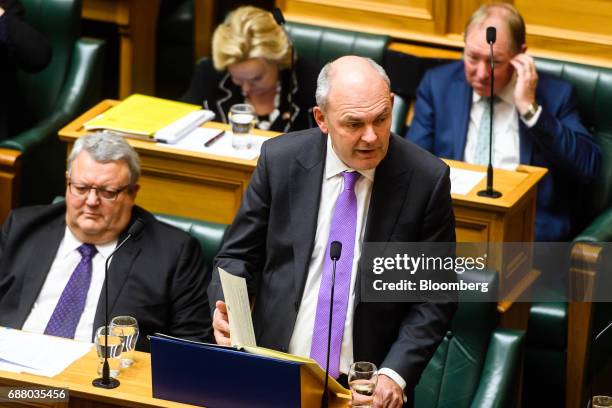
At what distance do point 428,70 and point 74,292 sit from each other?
70.2 inches

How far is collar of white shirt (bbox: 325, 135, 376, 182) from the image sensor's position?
3227 millimetres

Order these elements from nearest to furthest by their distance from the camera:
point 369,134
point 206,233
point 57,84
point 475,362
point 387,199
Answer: point 369,134, point 387,199, point 475,362, point 206,233, point 57,84

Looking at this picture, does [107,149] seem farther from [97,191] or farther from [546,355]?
[546,355]

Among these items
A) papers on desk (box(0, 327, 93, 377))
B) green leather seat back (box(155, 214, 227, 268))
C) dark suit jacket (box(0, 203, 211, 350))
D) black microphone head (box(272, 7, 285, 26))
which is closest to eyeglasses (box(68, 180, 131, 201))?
dark suit jacket (box(0, 203, 211, 350))

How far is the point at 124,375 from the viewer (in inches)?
122

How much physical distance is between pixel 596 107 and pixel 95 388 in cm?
254

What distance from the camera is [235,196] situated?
450 cm

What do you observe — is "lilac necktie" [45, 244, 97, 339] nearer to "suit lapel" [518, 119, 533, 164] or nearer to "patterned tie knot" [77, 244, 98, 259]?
"patterned tie knot" [77, 244, 98, 259]

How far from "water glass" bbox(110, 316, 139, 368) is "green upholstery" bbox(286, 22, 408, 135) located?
7.23 ft

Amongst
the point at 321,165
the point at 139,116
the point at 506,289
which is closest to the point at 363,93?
the point at 321,165

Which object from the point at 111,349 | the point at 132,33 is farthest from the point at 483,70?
the point at 132,33

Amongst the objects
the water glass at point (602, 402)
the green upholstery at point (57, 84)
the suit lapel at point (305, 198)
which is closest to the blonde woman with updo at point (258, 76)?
the green upholstery at point (57, 84)

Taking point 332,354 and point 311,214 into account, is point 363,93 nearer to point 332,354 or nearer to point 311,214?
point 311,214

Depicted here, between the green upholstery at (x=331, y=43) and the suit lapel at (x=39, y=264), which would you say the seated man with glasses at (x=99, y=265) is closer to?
the suit lapel at (x=39, y=264)
